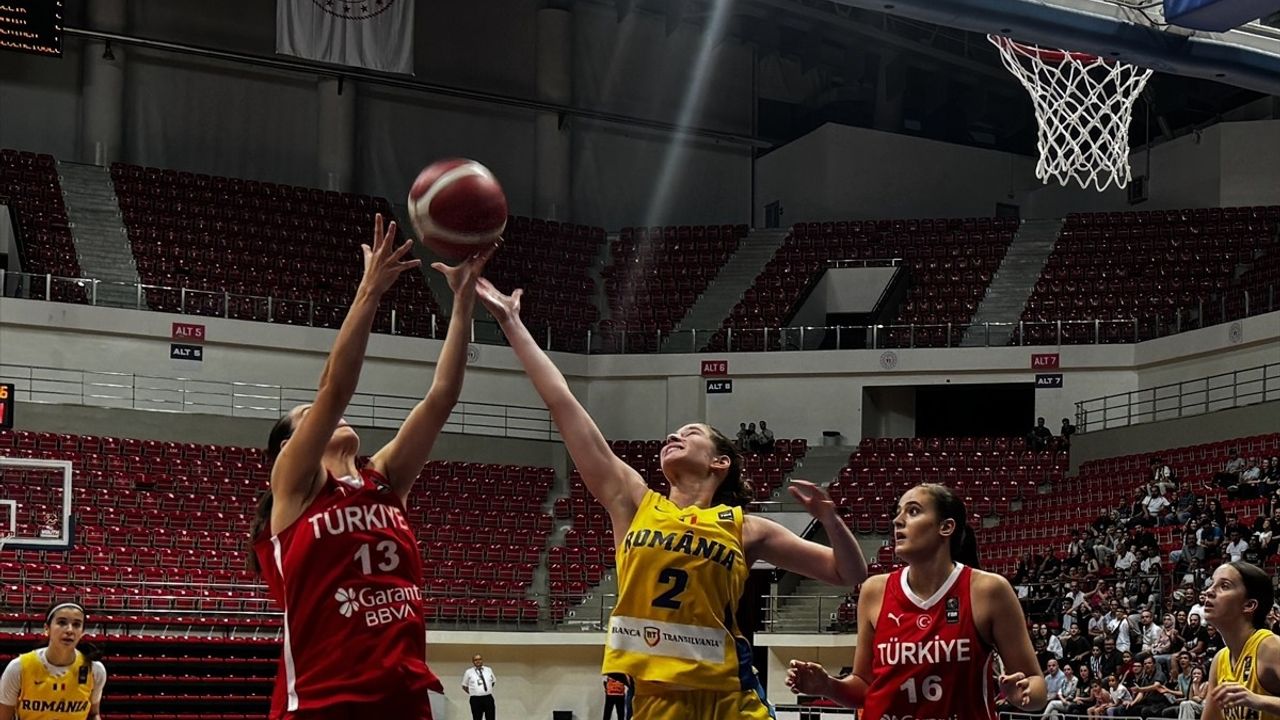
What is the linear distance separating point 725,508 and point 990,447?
79.1ft

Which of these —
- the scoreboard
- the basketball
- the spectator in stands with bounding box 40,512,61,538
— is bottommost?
the spectator in stands with bounding box 40,512,61,538

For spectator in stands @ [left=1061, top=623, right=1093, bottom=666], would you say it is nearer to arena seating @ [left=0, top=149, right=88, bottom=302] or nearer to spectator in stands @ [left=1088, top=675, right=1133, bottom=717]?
spectator in stands @ [left=1088, top=675, right=1133, bottom=717]

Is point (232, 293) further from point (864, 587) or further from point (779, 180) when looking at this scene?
point (864, 587)

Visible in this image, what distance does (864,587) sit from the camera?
5.52 meters

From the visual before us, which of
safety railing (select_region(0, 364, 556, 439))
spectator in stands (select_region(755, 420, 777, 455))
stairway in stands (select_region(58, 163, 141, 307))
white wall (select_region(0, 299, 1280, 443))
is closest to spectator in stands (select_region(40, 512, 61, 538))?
safety railing (select_region(0, 364, 556, 439))

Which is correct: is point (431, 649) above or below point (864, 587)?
below

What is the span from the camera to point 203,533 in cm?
2347

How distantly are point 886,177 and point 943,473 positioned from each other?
29.1 ft

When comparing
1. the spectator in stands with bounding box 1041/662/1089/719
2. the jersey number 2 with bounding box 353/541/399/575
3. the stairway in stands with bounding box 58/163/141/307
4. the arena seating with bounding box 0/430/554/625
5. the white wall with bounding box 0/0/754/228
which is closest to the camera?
the jersey number 2 with bounding box 353/541/399/575

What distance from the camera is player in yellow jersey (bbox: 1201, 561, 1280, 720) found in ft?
20.7

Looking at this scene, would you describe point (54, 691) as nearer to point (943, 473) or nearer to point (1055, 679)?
point (1055, 679)

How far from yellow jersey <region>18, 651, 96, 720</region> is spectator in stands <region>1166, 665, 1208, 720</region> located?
9218 millimetres

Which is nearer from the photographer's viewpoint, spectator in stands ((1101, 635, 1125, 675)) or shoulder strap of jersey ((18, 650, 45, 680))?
shoulder strap of jersey ((18, 650, 45, 680))

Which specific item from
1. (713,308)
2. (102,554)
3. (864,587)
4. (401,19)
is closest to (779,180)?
(713,308)
